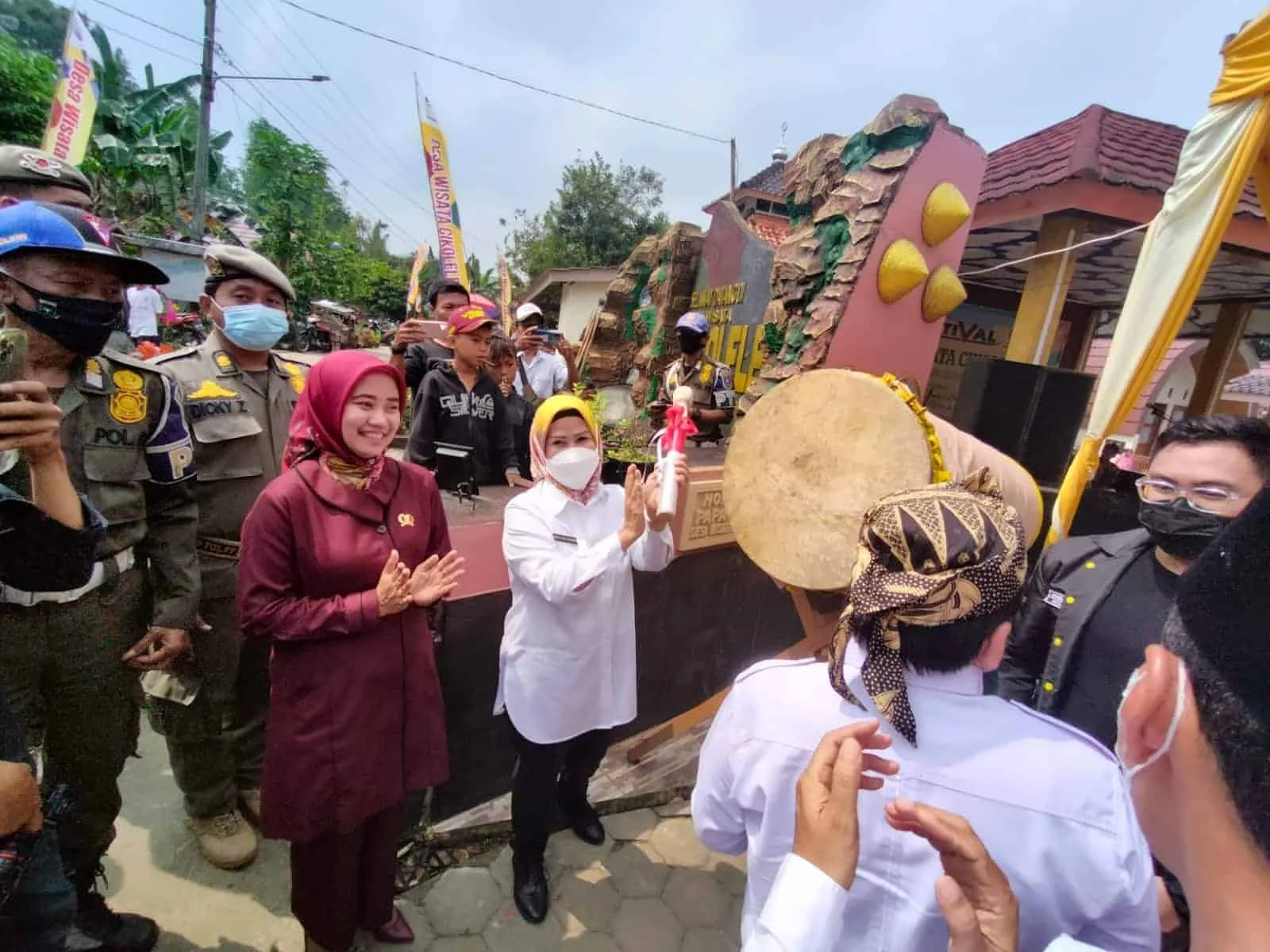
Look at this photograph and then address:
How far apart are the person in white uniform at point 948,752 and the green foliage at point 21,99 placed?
22.2 metres

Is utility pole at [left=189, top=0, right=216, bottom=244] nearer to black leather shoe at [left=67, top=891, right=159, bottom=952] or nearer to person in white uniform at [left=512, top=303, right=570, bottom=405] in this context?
person in white uniform at [left=512, top=303, right=570, bottom=405]

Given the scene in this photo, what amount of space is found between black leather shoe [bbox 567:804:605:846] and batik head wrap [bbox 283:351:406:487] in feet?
5.93

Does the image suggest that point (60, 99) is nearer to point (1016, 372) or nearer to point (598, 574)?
point (598, 574)

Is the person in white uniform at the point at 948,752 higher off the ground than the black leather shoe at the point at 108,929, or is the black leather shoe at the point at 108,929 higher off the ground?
the person in white uniform at the point at 948,752

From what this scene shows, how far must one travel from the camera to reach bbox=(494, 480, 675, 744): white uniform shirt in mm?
2006

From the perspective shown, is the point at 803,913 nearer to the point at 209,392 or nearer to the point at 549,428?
the point at 549,428

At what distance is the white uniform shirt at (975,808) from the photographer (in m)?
0.91

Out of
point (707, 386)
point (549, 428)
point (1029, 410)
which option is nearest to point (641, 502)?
point (549, 428)

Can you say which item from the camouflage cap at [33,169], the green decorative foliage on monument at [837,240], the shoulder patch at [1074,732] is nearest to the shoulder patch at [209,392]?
the camouflage cap at [33,169]

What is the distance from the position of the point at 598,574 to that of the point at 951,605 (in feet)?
3.65

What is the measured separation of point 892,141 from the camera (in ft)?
13.2

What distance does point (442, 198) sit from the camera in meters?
6.68

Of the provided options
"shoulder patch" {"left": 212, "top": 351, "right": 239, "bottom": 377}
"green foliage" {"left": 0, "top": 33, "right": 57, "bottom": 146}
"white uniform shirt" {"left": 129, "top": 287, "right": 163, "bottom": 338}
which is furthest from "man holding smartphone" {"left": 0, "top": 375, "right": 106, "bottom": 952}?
"green foliage" {"left": 0, "top": 33, "right": 57, "bottom": 146}

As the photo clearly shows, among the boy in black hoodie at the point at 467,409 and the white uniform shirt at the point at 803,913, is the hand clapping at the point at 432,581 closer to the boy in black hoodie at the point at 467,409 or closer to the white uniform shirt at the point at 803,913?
the white uniform shirt at the point at 803,913
